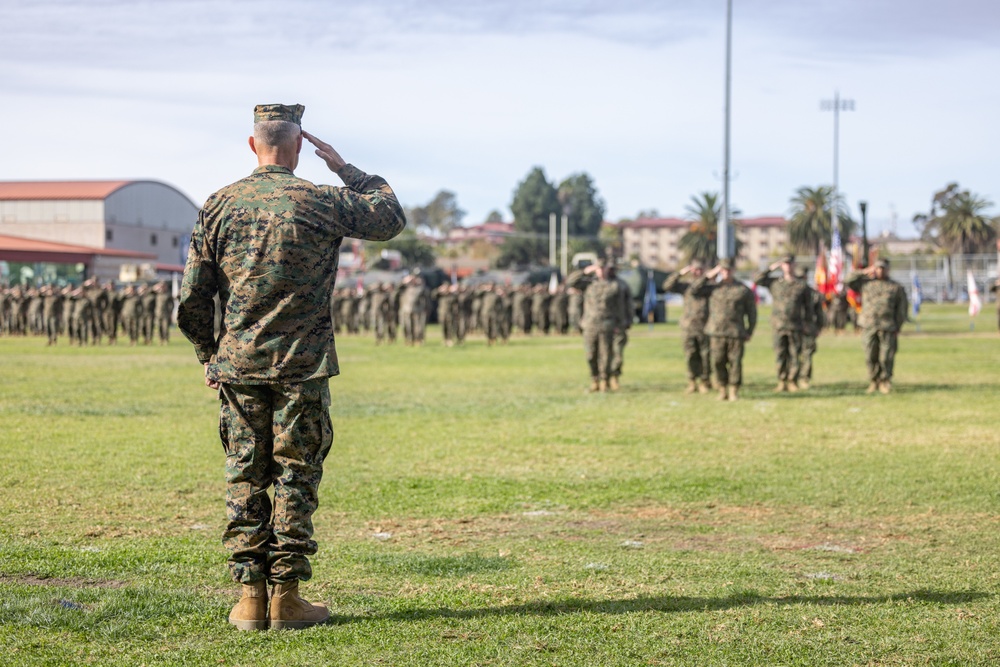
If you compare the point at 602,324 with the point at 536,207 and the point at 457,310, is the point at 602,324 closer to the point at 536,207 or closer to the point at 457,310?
the point at 457,310

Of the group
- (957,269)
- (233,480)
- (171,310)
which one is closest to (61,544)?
(233,480)

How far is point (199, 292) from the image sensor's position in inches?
221

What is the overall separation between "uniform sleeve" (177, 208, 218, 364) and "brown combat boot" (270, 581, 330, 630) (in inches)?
44.4

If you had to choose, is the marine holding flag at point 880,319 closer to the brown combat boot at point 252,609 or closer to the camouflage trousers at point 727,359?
the camouflage trousers at point 727,359

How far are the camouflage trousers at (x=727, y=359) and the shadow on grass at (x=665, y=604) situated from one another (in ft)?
39.6

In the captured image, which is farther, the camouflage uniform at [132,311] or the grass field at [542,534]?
the camouflage uniform at [132,311]

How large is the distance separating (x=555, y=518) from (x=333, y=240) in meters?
3.92

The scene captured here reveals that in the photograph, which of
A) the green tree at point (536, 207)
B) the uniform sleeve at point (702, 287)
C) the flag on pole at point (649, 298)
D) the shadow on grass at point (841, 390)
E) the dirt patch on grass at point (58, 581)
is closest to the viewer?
the dirt patch on grass at point (58, 581)

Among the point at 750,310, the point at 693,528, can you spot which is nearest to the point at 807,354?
the point at 750,310

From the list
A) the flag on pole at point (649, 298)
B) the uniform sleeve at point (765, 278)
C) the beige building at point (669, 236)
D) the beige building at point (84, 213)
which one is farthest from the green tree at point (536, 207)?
the uniform sleeve at point (765, 278)

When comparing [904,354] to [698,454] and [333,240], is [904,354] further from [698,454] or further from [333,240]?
[333,240]

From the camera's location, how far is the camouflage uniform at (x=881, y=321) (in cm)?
1980

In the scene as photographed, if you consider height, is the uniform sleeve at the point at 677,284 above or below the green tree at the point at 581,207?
below

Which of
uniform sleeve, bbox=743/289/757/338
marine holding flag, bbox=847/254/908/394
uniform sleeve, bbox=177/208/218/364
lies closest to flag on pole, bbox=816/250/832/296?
marine holding flag, bbox=847/254/908/394
